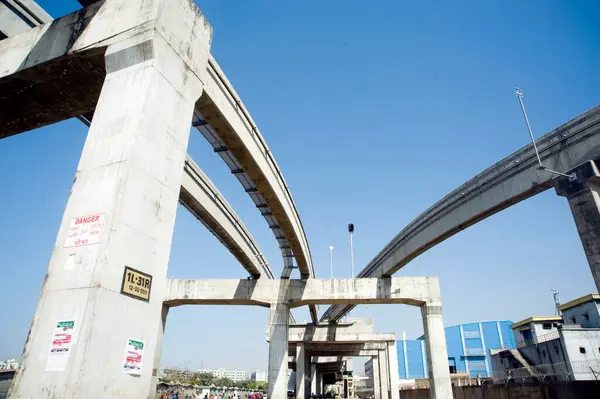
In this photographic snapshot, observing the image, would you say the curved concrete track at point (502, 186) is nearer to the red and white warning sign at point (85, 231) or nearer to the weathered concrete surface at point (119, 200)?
the weathered concrete surface at point (119, 200)

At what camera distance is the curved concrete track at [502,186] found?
531 inches

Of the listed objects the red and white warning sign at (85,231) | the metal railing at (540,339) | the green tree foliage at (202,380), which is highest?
the metal railing at (540,339)

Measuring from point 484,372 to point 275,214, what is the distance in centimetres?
5816

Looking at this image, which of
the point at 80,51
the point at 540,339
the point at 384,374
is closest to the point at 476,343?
the point at 384,374

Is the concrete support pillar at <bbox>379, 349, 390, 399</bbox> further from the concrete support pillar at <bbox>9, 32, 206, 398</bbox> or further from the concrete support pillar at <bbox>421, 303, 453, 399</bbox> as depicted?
the concrete support pillar at <bbox>9, 32, 206, 398</bbox>

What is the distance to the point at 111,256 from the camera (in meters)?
A: 5.45

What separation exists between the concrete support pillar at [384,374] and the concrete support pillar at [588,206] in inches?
1266

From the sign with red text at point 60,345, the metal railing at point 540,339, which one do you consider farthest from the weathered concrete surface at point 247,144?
the metal railing at point 540,339

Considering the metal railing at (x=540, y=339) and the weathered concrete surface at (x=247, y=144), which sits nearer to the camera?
the weathered concrete surface at (x=247, y=144)

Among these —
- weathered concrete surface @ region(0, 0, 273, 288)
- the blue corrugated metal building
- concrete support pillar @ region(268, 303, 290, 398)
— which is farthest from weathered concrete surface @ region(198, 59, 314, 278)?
the blue corrugated metal building

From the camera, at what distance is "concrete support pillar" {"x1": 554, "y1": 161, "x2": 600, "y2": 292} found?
12.5 meters

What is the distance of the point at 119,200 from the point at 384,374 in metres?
44.2

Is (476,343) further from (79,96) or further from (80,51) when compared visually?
(80,51)

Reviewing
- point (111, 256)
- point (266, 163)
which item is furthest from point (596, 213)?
point (111, 256)
